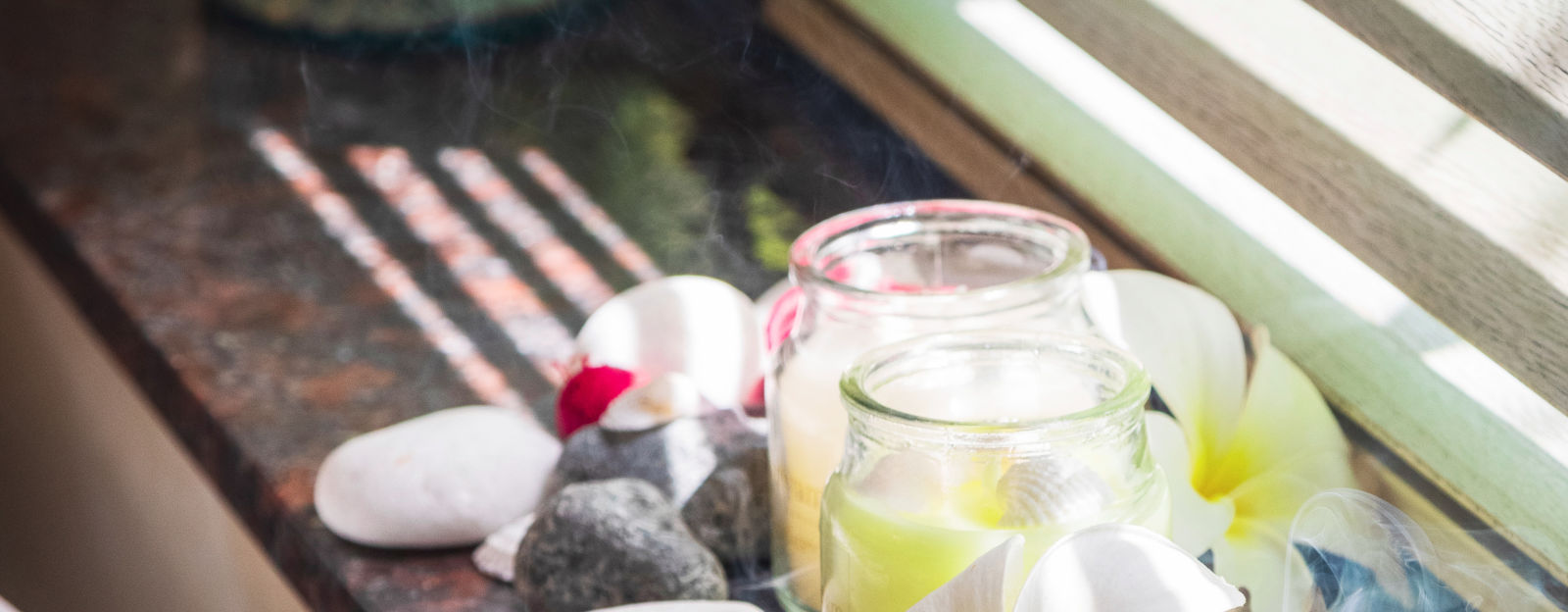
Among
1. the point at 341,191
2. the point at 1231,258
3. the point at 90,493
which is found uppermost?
the point at 1231,258

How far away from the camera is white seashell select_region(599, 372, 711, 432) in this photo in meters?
0.60

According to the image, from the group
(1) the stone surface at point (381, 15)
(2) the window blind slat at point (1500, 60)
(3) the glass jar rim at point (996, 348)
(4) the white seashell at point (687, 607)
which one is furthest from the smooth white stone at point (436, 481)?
(1) the stone surface at point (381, 15)

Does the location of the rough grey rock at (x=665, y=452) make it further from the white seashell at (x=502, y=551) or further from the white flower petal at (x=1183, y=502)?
the white flower petal at (x=1183, y=502)

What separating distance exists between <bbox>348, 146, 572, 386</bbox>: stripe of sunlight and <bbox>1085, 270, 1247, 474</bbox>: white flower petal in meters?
0.39

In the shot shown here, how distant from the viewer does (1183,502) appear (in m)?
0.50

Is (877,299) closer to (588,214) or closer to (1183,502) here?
(1183,502)

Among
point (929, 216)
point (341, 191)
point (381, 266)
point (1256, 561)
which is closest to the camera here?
point (1256, 561)

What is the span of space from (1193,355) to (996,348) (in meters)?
0.09

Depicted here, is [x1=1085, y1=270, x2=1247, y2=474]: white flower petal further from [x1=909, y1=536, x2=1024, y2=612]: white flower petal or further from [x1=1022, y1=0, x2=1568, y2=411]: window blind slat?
[x1=909, y1=536, x2=1024, y2=612]: white flower petal

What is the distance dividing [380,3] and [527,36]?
164 millimetres

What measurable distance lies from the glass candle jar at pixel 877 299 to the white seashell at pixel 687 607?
0.04 meters

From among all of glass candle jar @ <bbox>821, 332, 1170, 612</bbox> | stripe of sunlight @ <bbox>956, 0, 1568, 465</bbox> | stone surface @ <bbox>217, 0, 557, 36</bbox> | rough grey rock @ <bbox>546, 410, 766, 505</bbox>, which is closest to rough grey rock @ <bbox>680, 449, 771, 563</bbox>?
rough grey rock @ <bbox>546, 410, 766, 505</bbox>

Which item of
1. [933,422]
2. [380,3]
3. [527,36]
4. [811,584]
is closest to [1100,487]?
[933,422]

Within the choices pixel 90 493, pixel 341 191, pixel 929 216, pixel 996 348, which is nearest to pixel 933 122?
pixel 929 216
